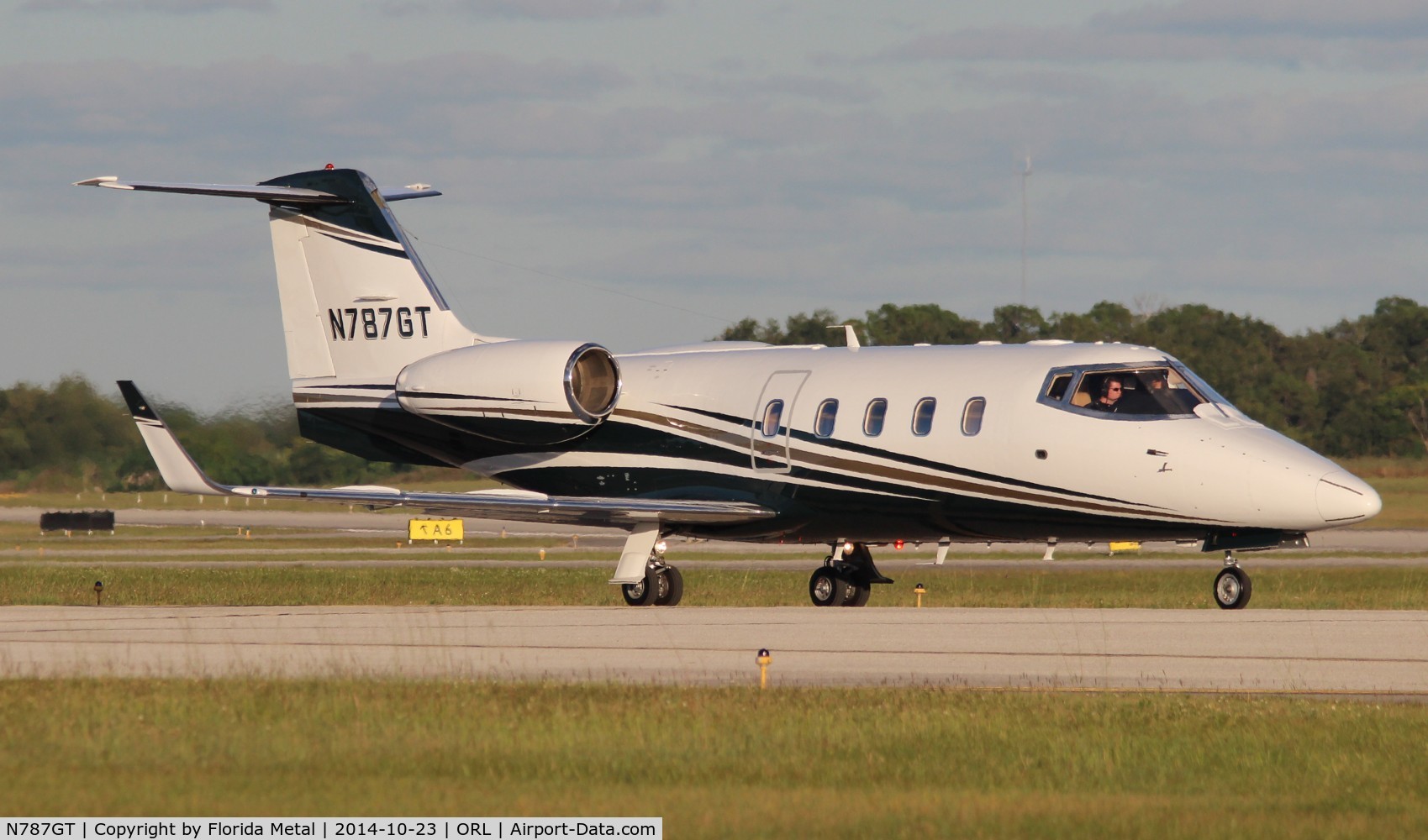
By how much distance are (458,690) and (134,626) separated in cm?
788

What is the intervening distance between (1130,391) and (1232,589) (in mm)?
2666

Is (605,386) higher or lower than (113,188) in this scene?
lower

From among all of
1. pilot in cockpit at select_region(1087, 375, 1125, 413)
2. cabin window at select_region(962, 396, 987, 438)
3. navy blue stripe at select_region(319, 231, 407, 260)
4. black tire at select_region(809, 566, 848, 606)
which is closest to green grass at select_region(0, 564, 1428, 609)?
black tire at select_region(809, 566, 848, 606)

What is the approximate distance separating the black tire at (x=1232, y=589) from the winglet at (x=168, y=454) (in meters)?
12.4

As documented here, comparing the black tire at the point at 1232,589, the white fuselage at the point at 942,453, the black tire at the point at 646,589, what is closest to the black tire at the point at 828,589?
the white fuselage at the point at 942,453

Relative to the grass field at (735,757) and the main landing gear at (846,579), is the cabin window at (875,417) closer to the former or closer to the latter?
the main landing gear at (846,579)

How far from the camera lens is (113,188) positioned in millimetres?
26375

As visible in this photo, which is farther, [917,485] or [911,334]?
[911,334]

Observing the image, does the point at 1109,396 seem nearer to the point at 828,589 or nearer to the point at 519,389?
the point at 828,589

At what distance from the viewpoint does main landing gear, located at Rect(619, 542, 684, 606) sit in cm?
2653

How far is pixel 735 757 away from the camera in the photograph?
39.5 feet

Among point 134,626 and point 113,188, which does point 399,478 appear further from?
point 134,626

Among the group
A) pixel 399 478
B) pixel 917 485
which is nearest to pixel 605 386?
pixel 917 485

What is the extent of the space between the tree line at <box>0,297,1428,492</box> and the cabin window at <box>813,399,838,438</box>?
26.9 meters
